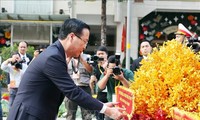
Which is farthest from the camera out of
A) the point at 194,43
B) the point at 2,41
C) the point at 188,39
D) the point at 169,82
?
the point at 2,41

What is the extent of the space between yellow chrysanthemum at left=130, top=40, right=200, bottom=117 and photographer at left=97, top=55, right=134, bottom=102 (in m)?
1.18

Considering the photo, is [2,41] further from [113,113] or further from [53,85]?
[113,113]

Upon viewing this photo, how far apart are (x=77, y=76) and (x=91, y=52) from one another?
15.4m

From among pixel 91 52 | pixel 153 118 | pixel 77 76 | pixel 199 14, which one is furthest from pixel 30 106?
pixel 199 14

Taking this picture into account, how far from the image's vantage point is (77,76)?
7965 millimetres

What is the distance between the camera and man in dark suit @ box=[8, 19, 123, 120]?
3.48 m

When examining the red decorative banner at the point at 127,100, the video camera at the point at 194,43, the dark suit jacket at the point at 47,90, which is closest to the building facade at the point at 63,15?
the video camera at the point at 194,43

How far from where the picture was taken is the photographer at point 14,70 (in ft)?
28.4

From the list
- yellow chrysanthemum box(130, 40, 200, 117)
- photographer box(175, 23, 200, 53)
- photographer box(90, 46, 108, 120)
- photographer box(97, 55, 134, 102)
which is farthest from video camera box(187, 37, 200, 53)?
photographer box(90, 46, 108, 120)

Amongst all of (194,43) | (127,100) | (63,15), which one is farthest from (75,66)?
(63,15)

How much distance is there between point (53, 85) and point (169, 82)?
97cm

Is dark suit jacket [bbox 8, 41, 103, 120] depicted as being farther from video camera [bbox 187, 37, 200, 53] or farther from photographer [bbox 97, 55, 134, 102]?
video camera [bbox 187, 37, 200, 53]

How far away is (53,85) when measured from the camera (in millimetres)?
3590

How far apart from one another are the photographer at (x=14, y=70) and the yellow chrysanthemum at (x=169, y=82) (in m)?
5.02
